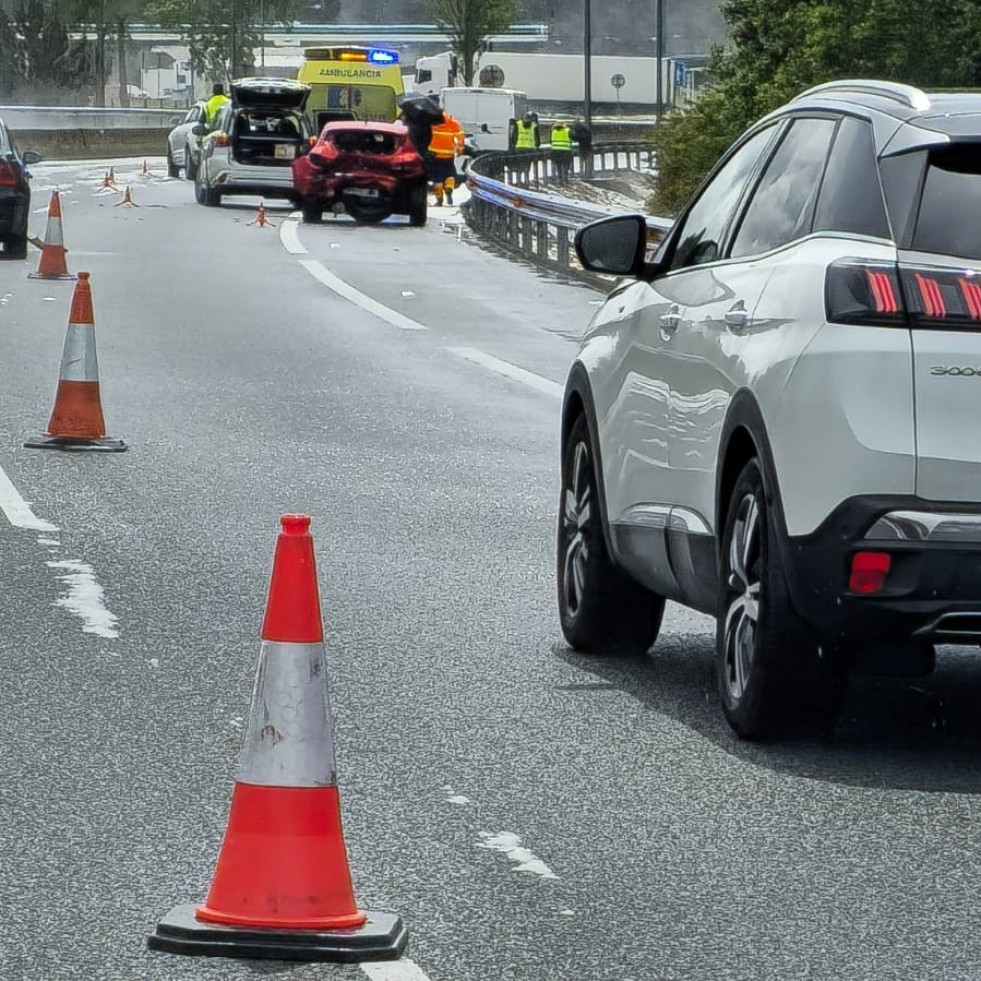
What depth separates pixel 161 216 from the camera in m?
41.8

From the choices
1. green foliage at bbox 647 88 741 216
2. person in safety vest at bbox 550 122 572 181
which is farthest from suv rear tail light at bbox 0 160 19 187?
person in safety vest at bbox 550 122 572 181

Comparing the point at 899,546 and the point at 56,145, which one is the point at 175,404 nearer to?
the point at 899,546

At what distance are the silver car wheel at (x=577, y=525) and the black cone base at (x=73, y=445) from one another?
Result: 5526 mm

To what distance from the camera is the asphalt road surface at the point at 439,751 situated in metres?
5.21

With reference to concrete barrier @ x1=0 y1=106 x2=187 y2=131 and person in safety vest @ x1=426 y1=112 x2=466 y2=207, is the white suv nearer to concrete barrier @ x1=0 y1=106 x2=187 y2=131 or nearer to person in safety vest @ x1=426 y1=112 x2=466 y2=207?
person in safety vest @ x1=426 y1=112 x2=466 y2=207

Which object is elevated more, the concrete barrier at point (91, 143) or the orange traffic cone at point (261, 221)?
the orange traffic cone at point (261, 221)

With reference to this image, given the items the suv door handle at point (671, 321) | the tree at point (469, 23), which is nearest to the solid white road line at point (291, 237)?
the suv door handle at point (671, 321)

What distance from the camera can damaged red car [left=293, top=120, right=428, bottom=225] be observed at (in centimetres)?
4006

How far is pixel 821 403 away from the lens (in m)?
6.39

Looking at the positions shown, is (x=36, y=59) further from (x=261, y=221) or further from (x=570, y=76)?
(x=261, y=221)

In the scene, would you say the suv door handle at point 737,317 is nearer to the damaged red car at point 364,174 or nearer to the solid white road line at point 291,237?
the solid white road line at point 291,237

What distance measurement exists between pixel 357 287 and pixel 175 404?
11.3 metres

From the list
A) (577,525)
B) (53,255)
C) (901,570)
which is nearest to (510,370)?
(53,255)

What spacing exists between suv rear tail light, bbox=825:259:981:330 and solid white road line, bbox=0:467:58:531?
5.29m
